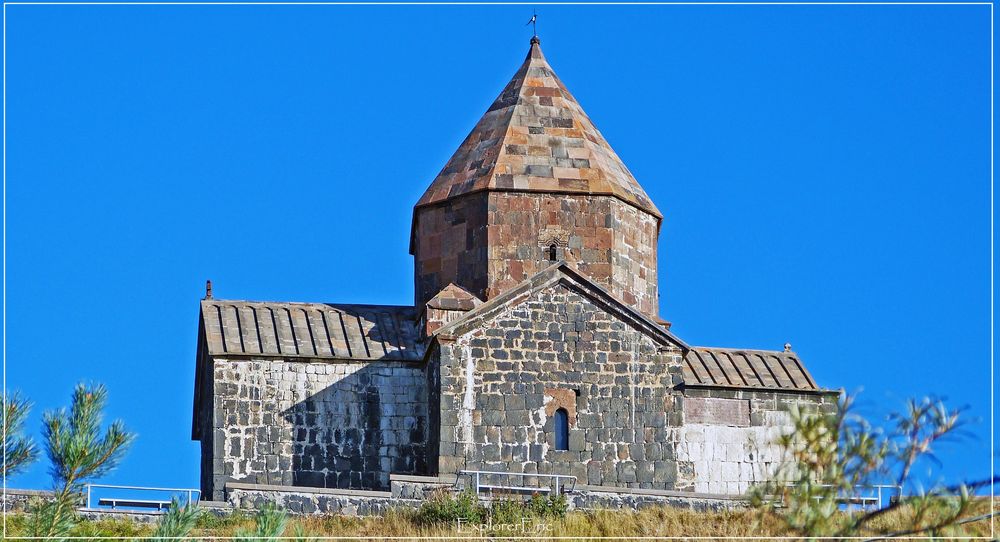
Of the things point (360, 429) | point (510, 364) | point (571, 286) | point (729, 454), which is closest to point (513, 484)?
point (510, 364)

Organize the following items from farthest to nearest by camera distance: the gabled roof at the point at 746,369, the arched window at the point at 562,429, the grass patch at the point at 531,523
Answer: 1. the gabled roof at the point at 746,369
2. the arched window at the point at 562,429
3. the grass patch at the point at 531,523

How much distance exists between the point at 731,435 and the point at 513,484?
3.64 metres

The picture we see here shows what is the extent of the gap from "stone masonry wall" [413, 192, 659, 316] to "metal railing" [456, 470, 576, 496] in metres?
2.94

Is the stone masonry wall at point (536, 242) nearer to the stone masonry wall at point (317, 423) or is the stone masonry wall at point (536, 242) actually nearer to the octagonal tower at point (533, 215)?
the octagonal tower at point (533, 215)

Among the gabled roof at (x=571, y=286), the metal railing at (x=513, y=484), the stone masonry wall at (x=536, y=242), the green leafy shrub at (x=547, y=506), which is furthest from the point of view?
the stone masonry wall at (x=536, y=242)

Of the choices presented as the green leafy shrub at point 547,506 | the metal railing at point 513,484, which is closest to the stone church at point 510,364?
the metal railing at point 513,484

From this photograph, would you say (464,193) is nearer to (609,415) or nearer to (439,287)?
(439,287)

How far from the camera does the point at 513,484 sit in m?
24.6

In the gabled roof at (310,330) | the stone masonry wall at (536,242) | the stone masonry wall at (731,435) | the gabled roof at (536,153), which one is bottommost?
the stone masonry wall at (731,435)

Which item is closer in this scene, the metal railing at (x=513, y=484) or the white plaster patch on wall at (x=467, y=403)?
the metal railing at (x=513, y=484)

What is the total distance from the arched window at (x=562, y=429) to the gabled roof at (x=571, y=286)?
1581 mm

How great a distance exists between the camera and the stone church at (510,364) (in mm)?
25109

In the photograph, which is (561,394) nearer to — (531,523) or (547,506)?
(547,506)

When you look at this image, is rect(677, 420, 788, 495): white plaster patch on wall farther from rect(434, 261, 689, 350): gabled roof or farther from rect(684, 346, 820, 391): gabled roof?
rect(434, 261, 689, 350): gabled roof
